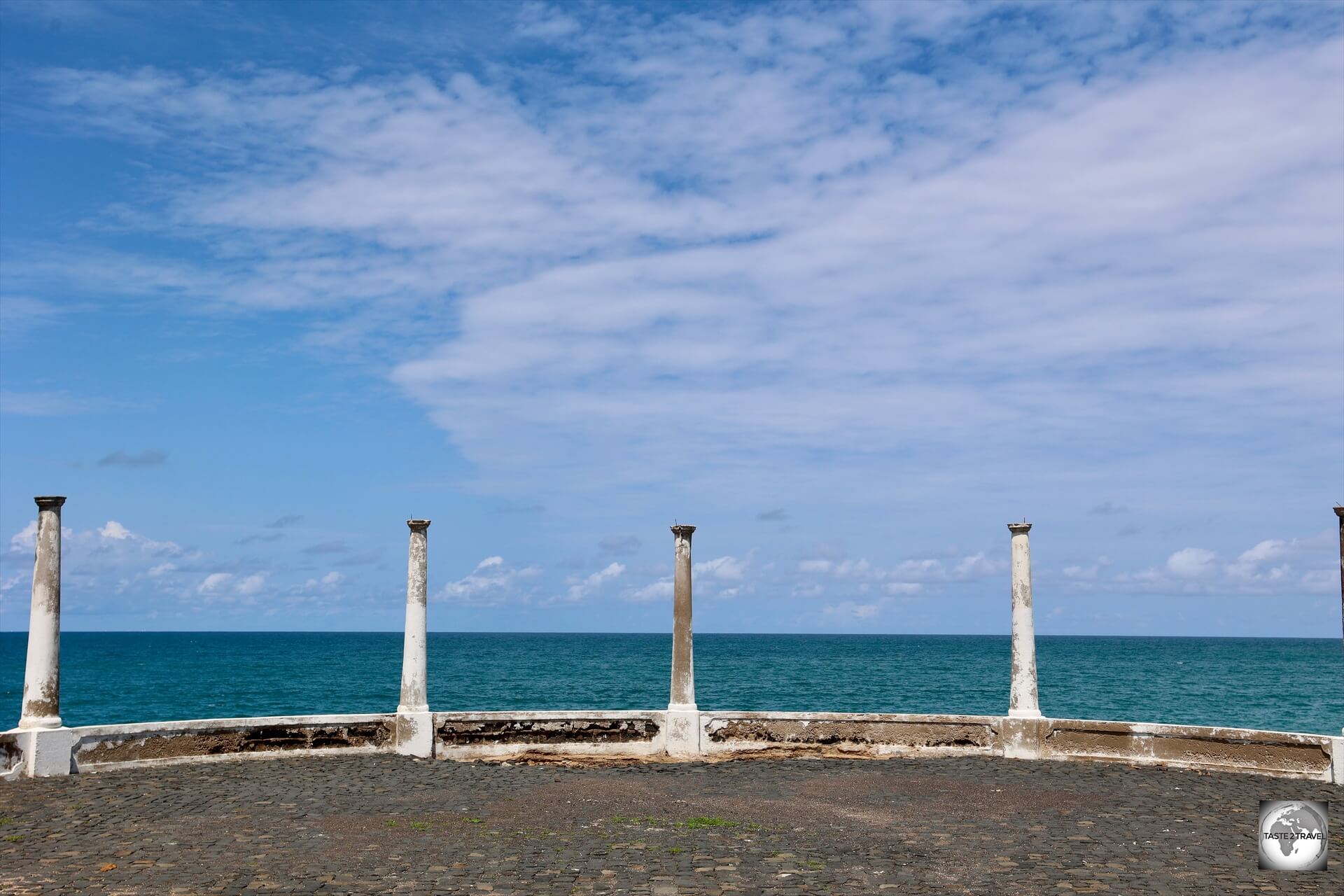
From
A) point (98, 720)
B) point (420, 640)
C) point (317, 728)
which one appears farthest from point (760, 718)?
point (98, 720)

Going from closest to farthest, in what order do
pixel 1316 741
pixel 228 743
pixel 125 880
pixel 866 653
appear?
pixel 125 880
pixel 1316 741
pixel 228 743
pixel 866 653

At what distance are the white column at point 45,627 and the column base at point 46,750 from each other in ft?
0.46

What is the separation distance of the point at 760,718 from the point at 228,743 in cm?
707

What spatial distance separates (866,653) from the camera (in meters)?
134

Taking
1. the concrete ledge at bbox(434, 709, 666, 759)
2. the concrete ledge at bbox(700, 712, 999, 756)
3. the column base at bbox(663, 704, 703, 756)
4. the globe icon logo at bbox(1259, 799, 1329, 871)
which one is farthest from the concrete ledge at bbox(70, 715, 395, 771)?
the globe icon logo at bbox(1259, 799, 1329, 871)

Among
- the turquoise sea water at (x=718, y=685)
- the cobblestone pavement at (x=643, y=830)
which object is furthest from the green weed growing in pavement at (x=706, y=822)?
the turquoise sea water at (x=718, y=685)

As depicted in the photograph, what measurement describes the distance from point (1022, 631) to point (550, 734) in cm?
659

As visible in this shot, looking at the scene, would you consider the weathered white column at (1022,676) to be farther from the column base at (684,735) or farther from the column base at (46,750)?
the column base at (46,750)

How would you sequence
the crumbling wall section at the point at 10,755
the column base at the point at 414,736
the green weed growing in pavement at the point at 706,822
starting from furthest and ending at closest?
the column base at the point at 414,736
the crumbling wall section at the point at 10,755
the green weed growing in pavement at the point at 706,822

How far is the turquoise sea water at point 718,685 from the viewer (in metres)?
60.4

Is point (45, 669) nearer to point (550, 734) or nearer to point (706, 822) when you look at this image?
point (550, 734)

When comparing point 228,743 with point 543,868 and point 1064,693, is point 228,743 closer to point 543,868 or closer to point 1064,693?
point 543,868

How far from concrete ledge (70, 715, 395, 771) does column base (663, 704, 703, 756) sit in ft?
12.5

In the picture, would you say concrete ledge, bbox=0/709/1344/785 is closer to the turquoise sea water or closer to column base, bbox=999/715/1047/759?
column base, bbox=999/715/1047/759
